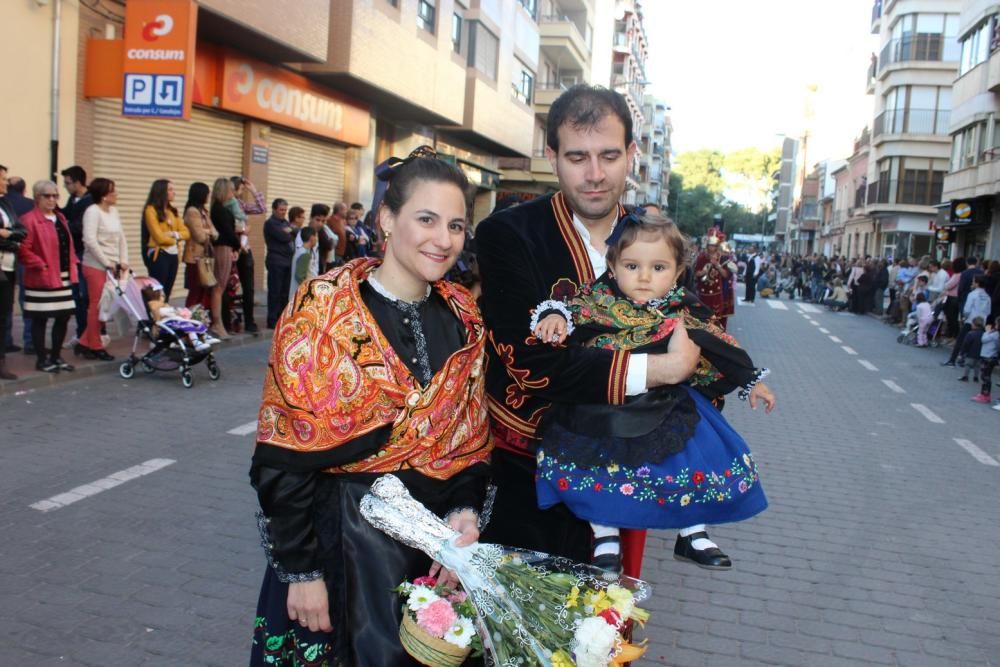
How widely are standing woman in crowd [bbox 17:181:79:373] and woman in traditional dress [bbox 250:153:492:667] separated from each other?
7.98 meters

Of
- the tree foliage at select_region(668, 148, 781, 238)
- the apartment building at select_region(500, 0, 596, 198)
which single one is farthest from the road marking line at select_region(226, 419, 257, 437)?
the tree foliage at select_region(668, 148, 781, 238)

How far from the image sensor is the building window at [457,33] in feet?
87.9

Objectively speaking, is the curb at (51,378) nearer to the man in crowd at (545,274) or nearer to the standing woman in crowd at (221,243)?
the standing woman in crowd at (221,243)

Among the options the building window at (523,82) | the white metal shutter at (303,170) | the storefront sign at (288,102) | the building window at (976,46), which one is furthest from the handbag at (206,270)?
the building window at (976,46)

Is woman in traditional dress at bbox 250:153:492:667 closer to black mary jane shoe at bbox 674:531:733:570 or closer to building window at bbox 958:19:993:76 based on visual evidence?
black mary jane shoe at bbox 674:531:733:570

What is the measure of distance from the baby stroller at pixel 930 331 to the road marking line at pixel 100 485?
19.1m

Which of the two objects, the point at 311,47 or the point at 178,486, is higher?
the point at 311,47

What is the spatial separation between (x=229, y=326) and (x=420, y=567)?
11875mm

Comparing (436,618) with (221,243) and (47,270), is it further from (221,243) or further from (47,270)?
(221,243)

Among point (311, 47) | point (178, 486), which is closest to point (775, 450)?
point (178, 486)

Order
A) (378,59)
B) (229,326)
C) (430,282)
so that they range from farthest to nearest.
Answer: (378,59)
(229,326)
(430,282)

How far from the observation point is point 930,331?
836 inches

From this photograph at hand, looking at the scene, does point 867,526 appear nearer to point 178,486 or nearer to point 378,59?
point 178,486

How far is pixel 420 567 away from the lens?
241 centimetres
